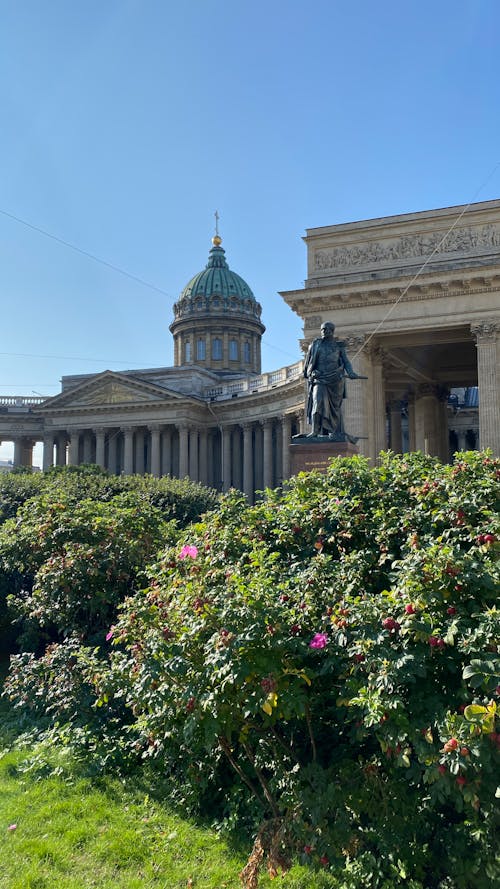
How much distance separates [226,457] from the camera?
6234 centimetres

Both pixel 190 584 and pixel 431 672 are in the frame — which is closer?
pixel 431 672

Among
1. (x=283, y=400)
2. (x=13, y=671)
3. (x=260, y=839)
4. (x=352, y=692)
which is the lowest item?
(x=260, y=839)

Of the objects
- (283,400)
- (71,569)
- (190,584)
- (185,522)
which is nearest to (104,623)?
(71,569)

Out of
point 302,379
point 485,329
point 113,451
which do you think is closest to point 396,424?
point 302,379

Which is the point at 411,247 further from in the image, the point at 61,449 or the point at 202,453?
the point at 61,449

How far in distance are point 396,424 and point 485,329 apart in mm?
14194

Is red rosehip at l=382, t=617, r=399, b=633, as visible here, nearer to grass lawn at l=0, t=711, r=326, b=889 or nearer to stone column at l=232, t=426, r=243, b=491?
grass lawn at l=0, t=711, r=326, b=889

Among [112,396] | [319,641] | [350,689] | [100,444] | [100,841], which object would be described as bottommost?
[100,841]

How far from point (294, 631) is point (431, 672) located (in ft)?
3.97

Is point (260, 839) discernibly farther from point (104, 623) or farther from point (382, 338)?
point (382, 338)

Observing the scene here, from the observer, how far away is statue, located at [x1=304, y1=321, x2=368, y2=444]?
59.5ft

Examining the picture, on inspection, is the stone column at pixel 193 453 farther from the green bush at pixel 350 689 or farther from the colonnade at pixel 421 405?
the green bush at pixel 350 689

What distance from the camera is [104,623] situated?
10695 mm

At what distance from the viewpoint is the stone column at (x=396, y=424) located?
1783 inches
